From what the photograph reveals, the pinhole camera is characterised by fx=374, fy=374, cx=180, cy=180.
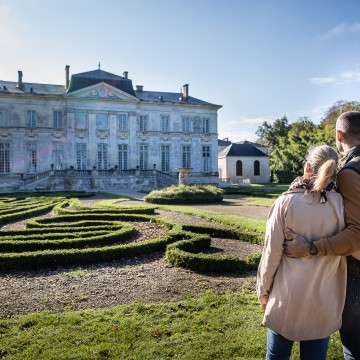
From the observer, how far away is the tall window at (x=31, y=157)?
32.0 meters

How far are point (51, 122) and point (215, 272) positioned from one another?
1171 inches

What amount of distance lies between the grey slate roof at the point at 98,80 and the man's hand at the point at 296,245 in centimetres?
3291

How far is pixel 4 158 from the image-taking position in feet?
103

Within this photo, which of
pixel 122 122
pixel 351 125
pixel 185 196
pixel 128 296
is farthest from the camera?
pixel 122 122

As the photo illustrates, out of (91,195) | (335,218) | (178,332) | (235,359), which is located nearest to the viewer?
(335,218)

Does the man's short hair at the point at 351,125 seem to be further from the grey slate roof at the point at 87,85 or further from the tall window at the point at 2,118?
the tall window at the point at 2,118

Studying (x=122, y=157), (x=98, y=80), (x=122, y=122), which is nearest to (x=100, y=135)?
(x=122, y=122)

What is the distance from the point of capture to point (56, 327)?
11.8ft

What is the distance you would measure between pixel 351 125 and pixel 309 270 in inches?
38.9

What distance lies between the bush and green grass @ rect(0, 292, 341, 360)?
13.8 meters

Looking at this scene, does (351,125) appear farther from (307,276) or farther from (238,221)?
(238,221)

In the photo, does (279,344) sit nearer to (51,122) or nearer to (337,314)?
(337,314)

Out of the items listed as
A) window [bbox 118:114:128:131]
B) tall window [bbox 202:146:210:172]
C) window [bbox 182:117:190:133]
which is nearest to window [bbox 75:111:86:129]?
window [bbox 118:114:128:131]

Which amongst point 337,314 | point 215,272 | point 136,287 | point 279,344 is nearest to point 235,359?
point 279,344
